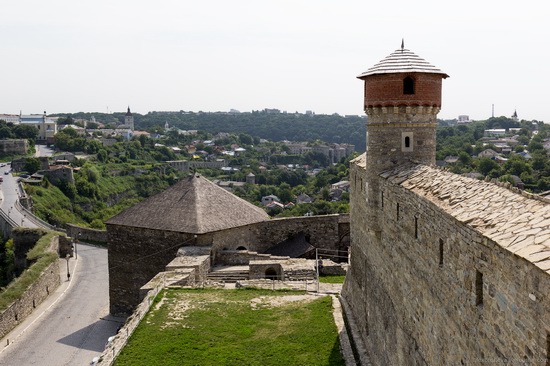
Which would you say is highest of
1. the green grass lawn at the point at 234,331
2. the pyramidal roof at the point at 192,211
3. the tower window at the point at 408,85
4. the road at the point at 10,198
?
the tower window at the point at 408,85

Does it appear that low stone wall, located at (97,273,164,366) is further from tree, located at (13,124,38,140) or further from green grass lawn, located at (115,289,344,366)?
tree, located at (13,124,38,140)

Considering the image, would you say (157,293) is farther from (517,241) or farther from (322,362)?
(517,241)

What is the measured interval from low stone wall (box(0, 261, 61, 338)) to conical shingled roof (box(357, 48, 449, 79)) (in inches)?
689

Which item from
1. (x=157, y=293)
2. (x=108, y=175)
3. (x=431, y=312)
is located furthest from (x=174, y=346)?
(x=108, y=175)

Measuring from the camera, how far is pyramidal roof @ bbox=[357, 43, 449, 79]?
1211cm

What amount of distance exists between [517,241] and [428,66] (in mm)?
7420

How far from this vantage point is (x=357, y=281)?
50.1 ft

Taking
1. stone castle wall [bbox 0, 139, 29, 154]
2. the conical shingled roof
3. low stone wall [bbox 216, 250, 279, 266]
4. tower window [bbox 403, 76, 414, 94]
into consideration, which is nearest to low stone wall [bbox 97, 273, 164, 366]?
low stone wall [bbox 216, 250, 279, 266]

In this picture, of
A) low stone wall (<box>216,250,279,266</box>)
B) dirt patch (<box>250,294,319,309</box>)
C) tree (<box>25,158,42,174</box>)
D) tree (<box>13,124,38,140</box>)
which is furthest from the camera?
tree (<box>13,124,38,140</box>)

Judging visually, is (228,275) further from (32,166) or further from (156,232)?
(32,166)

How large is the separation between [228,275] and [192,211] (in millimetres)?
3252

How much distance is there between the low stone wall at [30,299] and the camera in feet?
71.0

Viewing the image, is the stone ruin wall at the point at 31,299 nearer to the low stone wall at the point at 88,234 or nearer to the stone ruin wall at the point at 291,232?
the low stone wall at the point at 88,234

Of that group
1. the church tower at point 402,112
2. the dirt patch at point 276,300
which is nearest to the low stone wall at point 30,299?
the dirt patch at point 276,300
